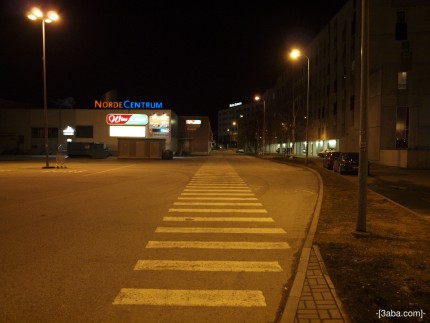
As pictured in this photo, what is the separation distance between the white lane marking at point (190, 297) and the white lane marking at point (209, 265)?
3.12ft

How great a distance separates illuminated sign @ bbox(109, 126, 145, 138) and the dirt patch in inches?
2236

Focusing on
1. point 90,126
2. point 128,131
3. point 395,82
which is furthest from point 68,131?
point 395,82

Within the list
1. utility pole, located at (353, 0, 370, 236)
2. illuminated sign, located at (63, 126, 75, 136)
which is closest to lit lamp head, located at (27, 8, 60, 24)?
utility pole, located at (353, 0, 370, 236)

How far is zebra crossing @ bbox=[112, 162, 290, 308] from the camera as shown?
5.05m

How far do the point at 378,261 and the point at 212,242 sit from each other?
125 inches

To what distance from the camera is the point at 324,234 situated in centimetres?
859

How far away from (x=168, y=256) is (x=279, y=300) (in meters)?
2.55

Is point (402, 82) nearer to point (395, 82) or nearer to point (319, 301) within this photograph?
point (395, 82)

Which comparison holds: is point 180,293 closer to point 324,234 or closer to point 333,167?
point 324,234

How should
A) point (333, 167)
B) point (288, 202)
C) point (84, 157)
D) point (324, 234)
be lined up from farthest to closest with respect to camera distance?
point (84, 157) → point (333, 167) → point (288, 202) → point (324, 234)

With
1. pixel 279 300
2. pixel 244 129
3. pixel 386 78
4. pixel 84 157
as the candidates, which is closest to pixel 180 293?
pixel 279 300

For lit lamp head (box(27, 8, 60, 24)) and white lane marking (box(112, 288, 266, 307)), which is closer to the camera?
white lane marking (box(112, 288, 266, 307))

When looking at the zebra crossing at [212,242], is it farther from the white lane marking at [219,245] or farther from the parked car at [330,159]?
the parked car at [330,159]

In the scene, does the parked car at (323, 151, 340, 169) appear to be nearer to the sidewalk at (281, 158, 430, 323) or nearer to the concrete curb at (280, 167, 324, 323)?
the concrete curb at (280, 167, 324, 323)
